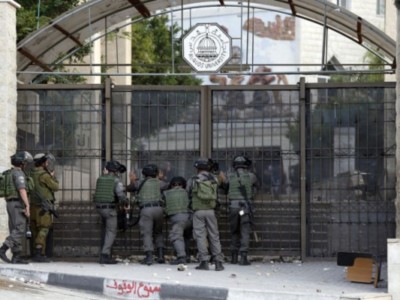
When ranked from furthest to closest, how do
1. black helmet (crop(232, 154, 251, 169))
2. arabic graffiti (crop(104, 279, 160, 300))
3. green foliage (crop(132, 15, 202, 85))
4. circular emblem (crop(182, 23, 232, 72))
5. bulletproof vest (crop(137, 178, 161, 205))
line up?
green foliage (crop(132, 15, 202, 85)) → circular emblem (crop(182, 23, 232, 72)) → black helmet (crop(232, 154, 251, 169)) → bulletproof vest (crop(137, 178, 161, 205)) → arabic graffiti (crop(104, 279, 160, 300))

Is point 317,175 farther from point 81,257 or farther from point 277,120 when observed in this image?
point 81,257

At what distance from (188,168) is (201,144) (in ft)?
1.47

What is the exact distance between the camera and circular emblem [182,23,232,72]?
1717 cm

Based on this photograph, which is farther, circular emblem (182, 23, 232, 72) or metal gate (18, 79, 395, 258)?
circular emblem (182, 23, 232, 72)

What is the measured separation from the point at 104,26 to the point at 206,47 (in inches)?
94.9

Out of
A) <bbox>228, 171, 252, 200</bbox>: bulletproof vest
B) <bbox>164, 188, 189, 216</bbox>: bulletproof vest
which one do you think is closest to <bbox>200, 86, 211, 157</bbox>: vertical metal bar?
<bbox>228, 171, 252, 200</bbox>: bulletproof vest

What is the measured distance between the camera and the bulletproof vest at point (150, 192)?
15789mm

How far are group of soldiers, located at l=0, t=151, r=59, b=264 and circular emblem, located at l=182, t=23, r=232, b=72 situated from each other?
115 inches

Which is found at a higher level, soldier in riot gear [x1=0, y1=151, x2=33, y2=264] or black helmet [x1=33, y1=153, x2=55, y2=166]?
black helmet [x1=33, y1=153, x2=55, y2=166]

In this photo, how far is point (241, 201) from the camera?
16.0 metres

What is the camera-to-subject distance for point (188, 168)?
55.1 feet

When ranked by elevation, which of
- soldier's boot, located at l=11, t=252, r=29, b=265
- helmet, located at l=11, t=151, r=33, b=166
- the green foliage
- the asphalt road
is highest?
the green foliage

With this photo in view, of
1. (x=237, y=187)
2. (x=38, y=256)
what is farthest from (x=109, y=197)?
(x=237, y=187)

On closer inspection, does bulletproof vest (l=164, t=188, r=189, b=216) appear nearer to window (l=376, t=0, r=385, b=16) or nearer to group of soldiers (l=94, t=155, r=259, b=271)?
group of soldiers (l=94, t=155, r=259, b=271)
